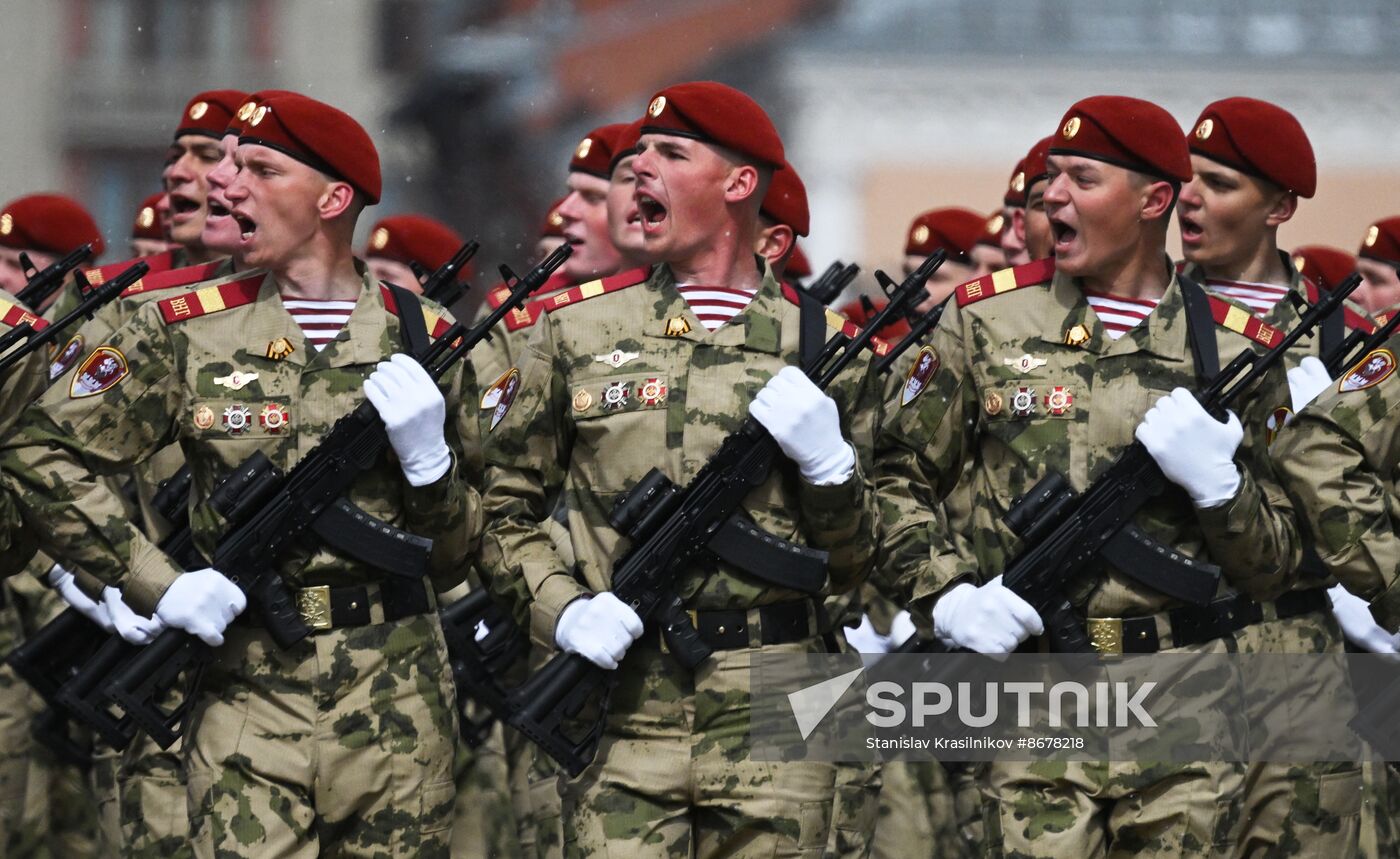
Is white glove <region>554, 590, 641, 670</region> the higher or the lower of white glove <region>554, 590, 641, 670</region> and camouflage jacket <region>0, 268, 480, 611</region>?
the lower

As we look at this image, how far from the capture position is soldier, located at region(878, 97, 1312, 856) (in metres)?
6.44

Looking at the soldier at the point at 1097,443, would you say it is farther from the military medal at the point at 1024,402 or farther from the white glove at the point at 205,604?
the white glove at the point at 205,604

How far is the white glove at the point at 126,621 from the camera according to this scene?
24.0 feet

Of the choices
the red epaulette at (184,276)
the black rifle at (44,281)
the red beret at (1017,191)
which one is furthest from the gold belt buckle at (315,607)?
the red beret at (1017,191)

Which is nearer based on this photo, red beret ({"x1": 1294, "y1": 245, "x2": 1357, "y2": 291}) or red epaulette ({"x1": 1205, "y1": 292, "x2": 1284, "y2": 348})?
red epaulette ({"x1": 1205, "y1": 292, "x2": 1284, "y2": 348})

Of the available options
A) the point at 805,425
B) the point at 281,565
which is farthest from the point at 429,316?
the point at 805,425

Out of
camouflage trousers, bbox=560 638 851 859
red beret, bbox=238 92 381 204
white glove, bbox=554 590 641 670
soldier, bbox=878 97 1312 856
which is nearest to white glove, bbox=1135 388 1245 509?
soldier, bbox=878 97 1312 856

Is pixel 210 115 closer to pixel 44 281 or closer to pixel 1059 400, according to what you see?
pixel 44 281

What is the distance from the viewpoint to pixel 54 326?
696 cm

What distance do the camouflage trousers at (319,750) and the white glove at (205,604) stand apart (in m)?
0.14

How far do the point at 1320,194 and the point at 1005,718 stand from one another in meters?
14.8

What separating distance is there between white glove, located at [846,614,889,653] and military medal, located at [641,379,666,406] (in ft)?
7.38

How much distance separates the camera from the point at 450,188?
1430 cm

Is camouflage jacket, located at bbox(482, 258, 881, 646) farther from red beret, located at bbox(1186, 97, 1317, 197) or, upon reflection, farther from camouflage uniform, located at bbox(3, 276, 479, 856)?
red beret, located at bbox(1186, 97, 1317, 197)
